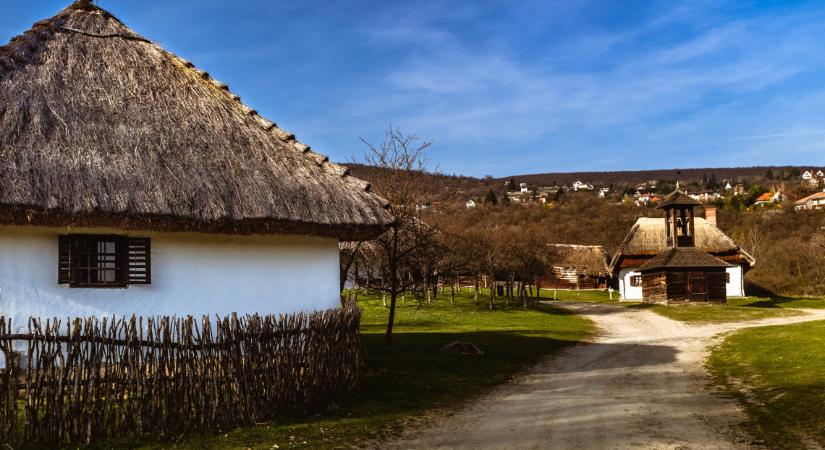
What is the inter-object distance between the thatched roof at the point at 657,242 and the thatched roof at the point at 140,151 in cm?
3577

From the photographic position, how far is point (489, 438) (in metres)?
8.52

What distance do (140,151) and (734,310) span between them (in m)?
29.9

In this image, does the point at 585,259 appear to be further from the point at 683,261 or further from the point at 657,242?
the point at 683,261

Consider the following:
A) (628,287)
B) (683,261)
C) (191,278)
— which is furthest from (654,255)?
(191,278)

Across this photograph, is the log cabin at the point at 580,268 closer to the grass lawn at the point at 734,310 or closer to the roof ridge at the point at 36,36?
the grass lawn at the point at 734,310

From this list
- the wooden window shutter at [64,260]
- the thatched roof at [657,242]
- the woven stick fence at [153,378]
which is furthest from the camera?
the thatched roof at [657,242]

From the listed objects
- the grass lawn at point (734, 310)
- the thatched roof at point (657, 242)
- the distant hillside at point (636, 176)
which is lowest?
the grass lawn at point (734, 310)

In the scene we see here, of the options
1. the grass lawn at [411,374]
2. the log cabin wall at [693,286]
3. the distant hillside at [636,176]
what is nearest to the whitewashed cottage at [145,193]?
the grass lawn at [411,374]

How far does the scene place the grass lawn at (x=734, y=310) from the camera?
1182 inches

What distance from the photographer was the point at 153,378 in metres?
8.38

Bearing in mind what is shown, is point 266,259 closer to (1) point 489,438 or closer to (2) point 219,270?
(2) point 219,270

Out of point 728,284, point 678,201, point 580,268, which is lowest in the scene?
point 728,284

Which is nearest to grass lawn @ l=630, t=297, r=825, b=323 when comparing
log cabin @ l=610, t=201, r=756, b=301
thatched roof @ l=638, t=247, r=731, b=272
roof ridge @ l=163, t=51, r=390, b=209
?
thatched roof @ l=638, t=247, r=731, b=272

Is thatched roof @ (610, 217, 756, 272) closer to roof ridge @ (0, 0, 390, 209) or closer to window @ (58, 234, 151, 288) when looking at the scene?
roof ridge @ (0, 0, 390, 209)
